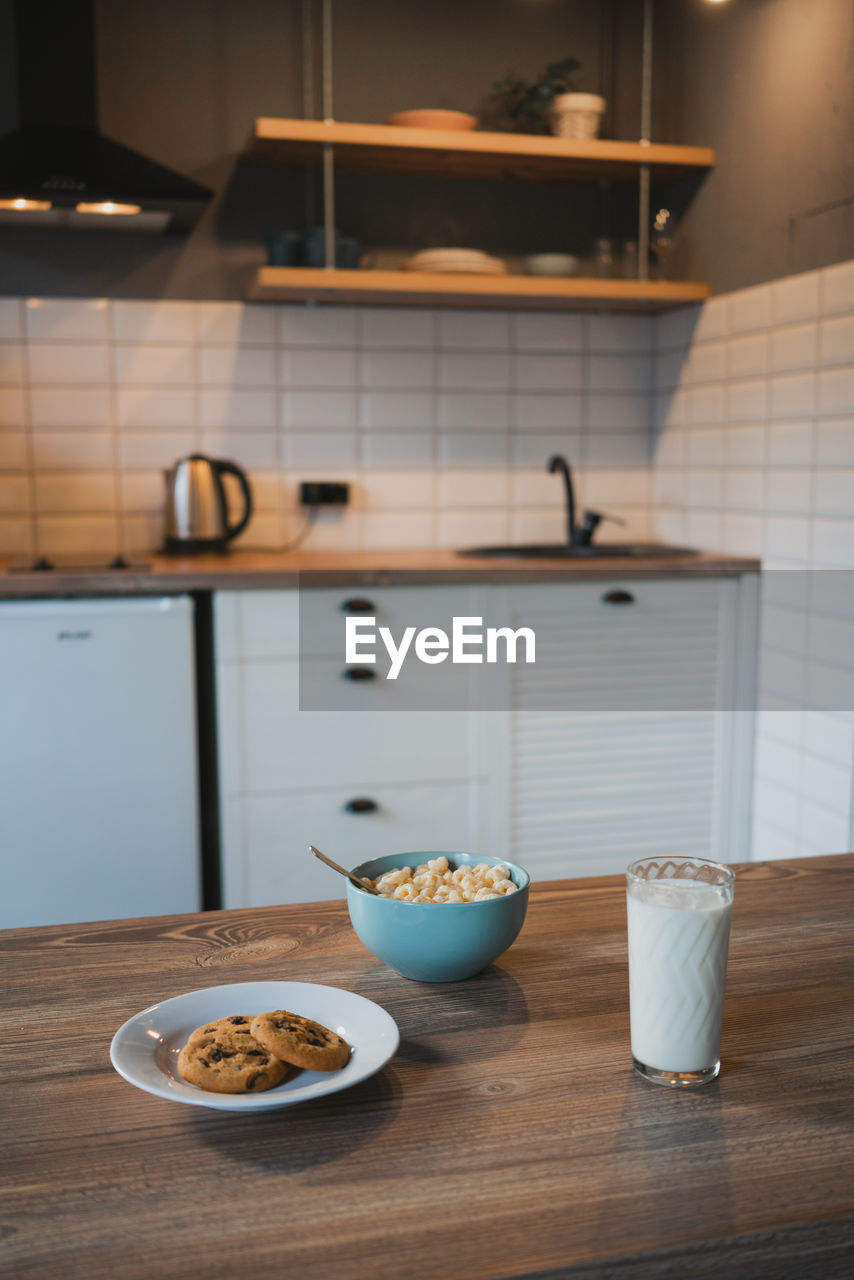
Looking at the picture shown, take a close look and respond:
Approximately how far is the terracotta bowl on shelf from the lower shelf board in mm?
341

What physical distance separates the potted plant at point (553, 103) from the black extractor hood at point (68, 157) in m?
0.88

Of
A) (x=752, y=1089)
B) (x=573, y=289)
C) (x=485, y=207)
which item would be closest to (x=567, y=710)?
(x=573, y=289)

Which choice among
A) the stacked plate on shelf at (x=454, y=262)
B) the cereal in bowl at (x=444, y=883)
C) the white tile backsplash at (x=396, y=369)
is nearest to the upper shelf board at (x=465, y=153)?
the stacked plate on shelf at (x=454, y=262)

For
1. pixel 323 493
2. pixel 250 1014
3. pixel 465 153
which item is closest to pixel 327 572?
pixel 323 493

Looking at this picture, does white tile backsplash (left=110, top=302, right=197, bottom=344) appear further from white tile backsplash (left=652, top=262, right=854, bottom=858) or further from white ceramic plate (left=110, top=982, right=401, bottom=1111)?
white ceramic plate (left=110, top=982, right=401, bottom=1111)

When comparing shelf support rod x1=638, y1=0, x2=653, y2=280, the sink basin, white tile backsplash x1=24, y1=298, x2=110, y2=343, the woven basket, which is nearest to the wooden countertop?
the sink basin

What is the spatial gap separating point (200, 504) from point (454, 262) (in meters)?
0.85

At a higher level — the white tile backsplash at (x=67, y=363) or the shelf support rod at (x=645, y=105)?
the shelf support rod at (x=645, y=105)

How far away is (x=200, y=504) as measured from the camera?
2.73 meters

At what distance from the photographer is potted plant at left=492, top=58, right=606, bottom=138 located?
2.82 meters

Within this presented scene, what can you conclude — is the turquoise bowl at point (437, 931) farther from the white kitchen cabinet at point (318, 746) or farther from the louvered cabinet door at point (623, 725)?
the louvered cabinet door at point (623, 725)

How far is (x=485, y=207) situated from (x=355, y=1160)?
2818mm

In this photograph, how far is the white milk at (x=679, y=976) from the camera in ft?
2.32

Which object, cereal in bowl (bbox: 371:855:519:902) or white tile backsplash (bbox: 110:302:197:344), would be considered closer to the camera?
cereal in bowl (bbox: 371:855:519:902)
